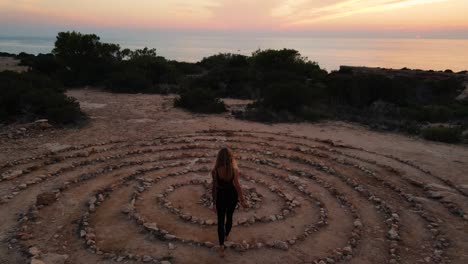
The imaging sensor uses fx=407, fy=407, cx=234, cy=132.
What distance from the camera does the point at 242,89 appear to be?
21234 mm

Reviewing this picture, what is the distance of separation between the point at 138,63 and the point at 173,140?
1516cm

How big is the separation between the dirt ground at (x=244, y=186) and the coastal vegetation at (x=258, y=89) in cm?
183

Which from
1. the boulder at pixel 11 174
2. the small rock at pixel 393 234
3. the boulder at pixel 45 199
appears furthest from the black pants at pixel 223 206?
the boulder at pixel 11 174

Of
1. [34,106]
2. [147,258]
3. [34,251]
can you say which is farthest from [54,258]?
[34,106]

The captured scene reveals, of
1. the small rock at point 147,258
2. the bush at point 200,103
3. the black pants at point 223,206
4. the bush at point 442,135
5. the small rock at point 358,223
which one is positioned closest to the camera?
the small rock at point 147,258

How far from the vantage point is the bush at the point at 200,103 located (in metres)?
15.4

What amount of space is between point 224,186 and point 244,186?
2920 millimetres

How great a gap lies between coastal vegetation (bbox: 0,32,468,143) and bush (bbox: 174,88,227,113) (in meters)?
0.04

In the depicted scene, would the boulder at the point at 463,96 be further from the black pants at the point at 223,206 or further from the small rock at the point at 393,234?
the black pants at the point at 223,206

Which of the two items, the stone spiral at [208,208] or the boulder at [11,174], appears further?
the boulder at [11,174]

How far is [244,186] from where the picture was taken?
8133 mm

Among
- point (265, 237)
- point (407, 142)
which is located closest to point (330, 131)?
point (407, 142)

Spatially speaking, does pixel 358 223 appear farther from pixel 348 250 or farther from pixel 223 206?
pixel 223 206

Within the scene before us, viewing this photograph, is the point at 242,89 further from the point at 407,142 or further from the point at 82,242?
the point at 82,242
